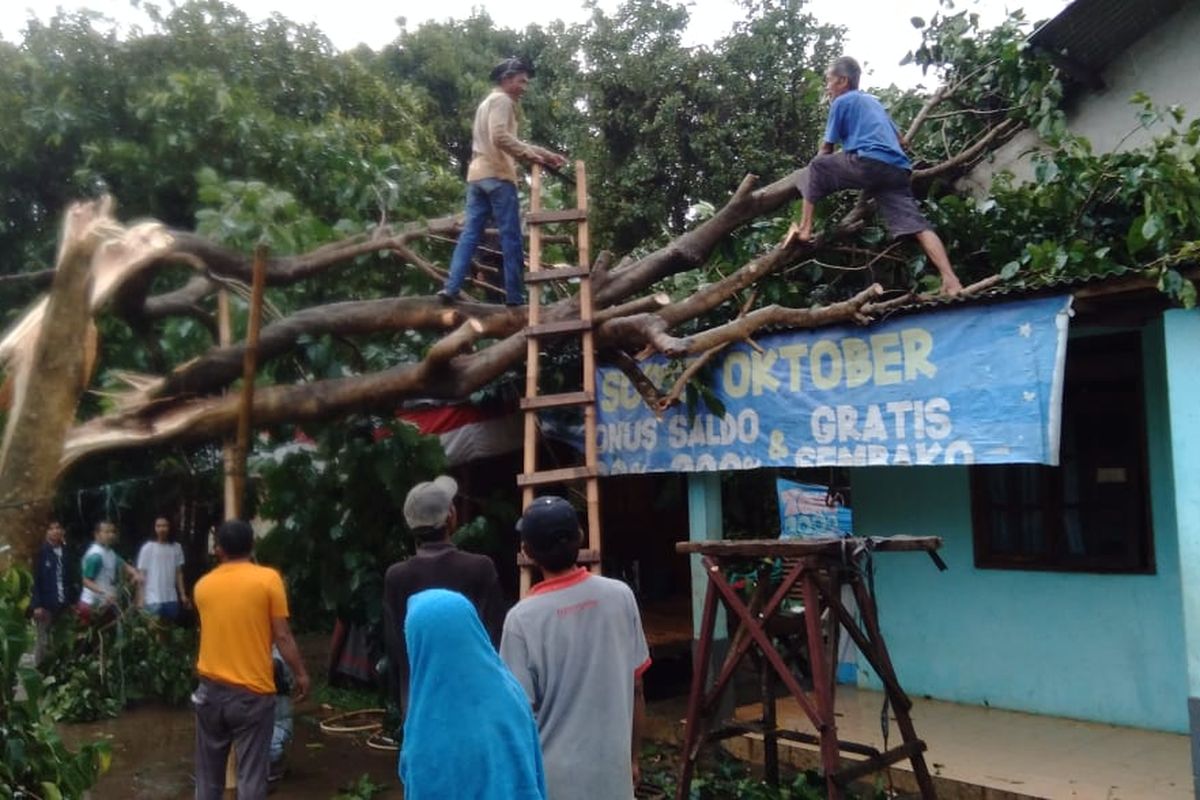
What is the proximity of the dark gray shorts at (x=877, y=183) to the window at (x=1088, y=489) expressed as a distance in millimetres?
1601

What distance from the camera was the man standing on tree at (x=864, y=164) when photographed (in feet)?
23.3

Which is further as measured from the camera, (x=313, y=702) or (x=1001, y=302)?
(x=313, y=702)

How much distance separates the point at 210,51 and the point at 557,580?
36.6 feet

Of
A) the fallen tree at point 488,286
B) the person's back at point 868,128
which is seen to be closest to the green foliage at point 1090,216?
the fallen tree at point 488,286

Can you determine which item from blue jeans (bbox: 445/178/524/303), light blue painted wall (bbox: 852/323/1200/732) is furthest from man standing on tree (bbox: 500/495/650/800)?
light blue painted wall (bbox: 852/323/1200/732)

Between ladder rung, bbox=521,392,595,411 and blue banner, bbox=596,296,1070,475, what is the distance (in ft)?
4.52

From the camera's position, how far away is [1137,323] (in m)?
6.64

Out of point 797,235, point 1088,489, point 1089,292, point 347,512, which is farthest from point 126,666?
point 1089,292

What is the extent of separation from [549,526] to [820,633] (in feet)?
8.36

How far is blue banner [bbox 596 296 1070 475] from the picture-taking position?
606cm

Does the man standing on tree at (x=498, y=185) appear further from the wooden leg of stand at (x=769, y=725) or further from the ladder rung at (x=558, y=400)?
the wooden leg of stand at (x=769, y=725)

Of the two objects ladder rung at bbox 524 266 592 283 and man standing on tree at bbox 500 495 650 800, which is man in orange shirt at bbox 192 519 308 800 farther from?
ladder rung at bbox 524 266 592 283

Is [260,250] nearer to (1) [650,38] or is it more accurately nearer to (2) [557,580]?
(2) [557,580]

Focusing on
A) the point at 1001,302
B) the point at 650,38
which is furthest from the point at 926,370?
the point at 650,38
